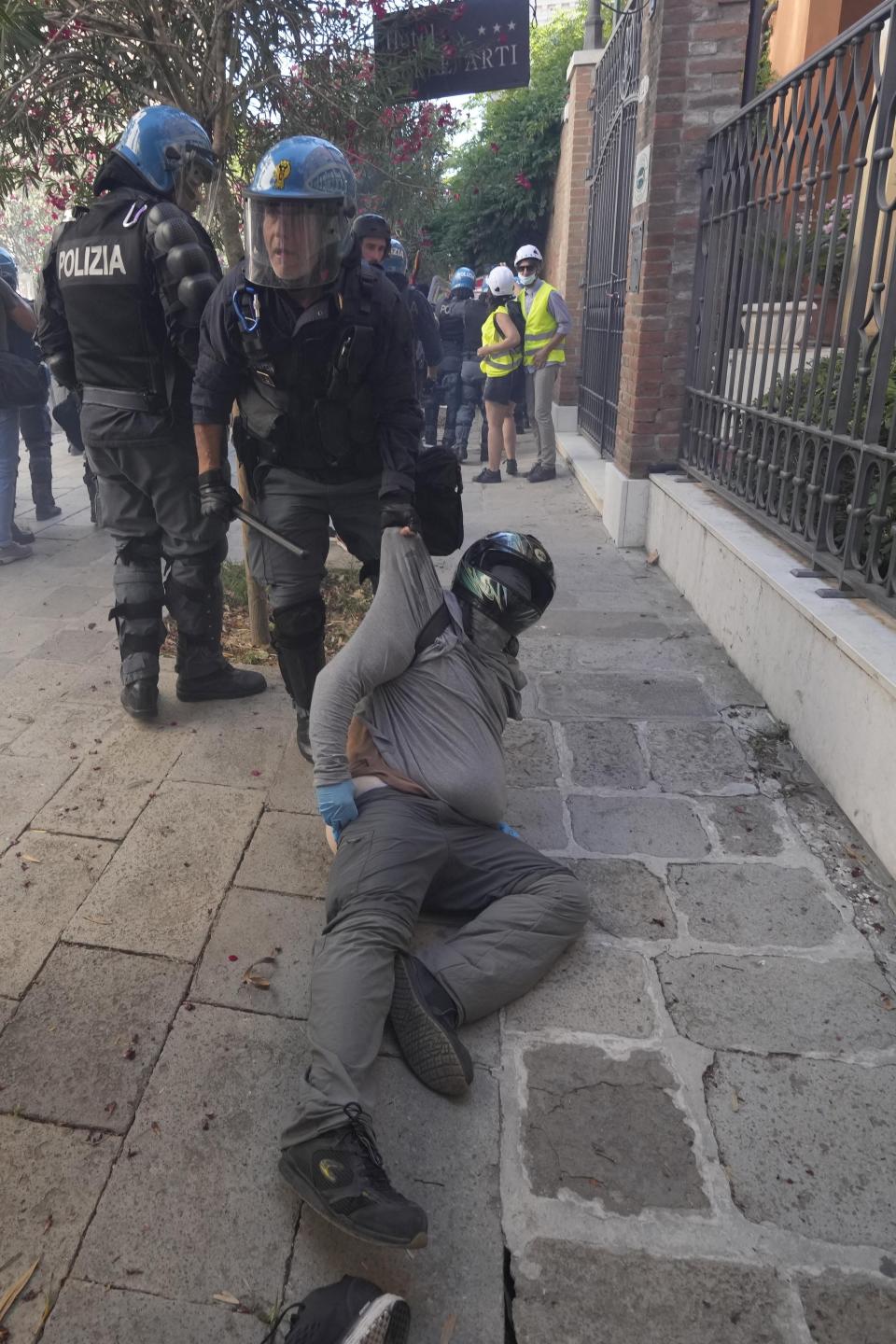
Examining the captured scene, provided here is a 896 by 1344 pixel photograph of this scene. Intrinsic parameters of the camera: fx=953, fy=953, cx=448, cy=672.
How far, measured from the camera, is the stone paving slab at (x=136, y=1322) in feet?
5.19

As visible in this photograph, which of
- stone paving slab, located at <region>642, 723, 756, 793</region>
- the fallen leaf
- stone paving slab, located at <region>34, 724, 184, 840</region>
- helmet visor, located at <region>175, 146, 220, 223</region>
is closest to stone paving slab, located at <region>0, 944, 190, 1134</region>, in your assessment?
the fallen leaf

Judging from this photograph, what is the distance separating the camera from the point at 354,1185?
171 centimetres

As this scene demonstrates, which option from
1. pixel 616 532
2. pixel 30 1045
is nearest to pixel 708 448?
pixel 616 532

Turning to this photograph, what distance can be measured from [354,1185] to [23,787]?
6.95 ft

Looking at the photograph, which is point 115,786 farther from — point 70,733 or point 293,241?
point 293,241

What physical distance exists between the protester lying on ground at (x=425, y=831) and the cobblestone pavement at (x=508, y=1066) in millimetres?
135

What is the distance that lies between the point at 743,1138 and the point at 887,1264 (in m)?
0.33

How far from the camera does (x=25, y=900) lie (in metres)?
2.70

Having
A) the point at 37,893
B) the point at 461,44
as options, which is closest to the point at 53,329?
the point at 37,893

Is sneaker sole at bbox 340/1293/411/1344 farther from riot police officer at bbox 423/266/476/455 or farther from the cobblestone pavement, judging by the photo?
riot police officer at bbox 423/266/476/455

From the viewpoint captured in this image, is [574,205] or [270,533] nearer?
[270,533]

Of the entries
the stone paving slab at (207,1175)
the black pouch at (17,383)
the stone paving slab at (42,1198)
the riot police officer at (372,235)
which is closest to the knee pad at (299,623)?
the stone paving slab at (207,1175)

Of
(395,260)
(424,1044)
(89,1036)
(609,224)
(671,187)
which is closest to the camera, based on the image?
(424,1044)

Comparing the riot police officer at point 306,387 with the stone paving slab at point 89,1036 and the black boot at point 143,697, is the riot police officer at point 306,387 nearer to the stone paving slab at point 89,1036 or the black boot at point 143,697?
the black boot at point 143,697
